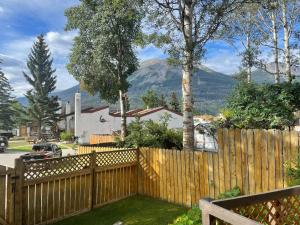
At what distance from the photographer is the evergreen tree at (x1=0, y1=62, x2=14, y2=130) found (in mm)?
67250

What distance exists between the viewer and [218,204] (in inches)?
110

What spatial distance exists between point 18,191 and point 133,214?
3161mm

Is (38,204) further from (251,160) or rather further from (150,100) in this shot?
(150,100)

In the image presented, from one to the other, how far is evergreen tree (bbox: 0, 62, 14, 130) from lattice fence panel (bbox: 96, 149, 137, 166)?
62.6m

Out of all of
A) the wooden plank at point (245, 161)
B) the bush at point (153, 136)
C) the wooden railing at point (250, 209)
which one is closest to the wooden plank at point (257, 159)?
the wooden plank at point (245, 161)

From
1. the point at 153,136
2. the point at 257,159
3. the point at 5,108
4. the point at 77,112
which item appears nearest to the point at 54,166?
the point at 257,159

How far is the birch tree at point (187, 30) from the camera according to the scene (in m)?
11.6

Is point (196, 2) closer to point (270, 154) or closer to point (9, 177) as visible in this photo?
point (270, 154)

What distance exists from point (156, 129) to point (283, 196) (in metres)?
11.7

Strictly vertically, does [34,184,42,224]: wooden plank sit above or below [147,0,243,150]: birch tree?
below

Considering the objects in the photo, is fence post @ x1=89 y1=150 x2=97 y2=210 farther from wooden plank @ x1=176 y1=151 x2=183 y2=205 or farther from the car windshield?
the car windshield

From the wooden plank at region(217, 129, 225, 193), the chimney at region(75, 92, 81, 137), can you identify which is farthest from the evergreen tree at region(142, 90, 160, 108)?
the wooden plank at region(217, 129, 225, 193)

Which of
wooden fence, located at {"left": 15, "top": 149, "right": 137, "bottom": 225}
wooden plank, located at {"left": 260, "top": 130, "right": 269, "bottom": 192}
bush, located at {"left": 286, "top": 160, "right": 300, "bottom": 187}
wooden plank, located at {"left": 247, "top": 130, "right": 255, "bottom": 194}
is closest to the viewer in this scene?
bush, located at {"left": 286, "top": 160, "right": 300, "bottom": 187}

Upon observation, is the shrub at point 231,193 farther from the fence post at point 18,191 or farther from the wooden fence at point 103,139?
the wooden fence at point 103,139
